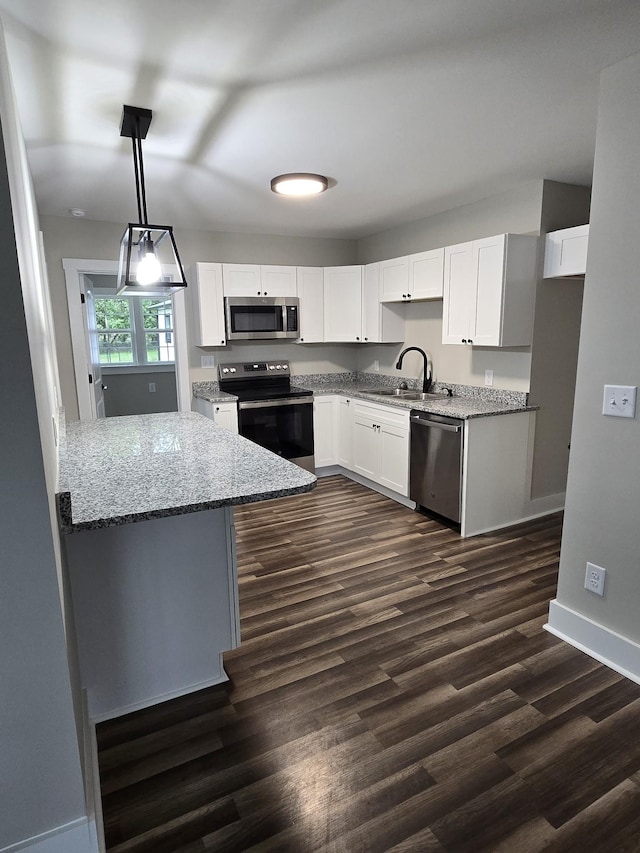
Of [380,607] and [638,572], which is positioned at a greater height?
[638,572]

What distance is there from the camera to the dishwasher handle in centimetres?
A: 341

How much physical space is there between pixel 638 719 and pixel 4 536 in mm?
2231

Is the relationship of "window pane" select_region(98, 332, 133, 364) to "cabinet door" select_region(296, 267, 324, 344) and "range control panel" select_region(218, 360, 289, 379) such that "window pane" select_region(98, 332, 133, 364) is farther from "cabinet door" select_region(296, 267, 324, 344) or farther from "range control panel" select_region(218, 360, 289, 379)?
"cabinet door" select_region(296, 267, 324, 344)

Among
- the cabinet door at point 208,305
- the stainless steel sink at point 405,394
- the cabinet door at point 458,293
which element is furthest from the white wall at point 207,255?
the cabinet door at point 458,293

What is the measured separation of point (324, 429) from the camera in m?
4.84

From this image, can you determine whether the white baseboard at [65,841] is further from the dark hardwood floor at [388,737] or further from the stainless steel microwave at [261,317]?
the stainless steel microwave at [261,317]

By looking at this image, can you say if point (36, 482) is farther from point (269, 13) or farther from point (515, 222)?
point (515, 222)

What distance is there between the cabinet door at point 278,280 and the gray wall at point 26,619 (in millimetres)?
3556

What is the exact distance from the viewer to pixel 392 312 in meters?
4.70

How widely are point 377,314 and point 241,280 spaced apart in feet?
4.34

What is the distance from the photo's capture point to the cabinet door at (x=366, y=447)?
434 centimetres

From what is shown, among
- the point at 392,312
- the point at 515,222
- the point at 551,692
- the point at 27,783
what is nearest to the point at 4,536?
the point at 27,783

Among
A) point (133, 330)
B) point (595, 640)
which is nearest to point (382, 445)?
point (595, 640)

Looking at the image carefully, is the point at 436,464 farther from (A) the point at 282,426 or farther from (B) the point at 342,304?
(B) the point at 342,304
